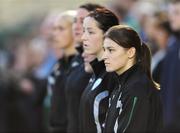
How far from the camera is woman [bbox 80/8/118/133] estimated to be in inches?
344

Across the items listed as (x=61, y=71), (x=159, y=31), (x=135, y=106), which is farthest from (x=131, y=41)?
(x=159, y=31)

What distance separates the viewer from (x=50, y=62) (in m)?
15.1

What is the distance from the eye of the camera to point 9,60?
16.1 m

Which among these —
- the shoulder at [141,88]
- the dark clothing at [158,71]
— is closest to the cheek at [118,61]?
the shoulder at [141,88]

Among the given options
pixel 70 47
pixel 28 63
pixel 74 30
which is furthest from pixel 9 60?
pixel 74 30

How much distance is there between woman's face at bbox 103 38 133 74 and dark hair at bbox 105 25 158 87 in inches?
1.8

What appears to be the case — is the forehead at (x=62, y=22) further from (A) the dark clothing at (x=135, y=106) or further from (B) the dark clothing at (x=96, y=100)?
(A) the dark clothing at (x=135, y=106)

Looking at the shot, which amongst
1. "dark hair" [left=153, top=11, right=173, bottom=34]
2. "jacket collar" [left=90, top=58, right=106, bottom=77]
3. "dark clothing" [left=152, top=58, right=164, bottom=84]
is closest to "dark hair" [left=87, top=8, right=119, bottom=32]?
"jacket collar" [left=90, top=58, right=106, bottom=77]

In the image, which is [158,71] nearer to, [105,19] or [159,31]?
[159,31]

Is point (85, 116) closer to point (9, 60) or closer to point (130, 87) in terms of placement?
point (130, 87)

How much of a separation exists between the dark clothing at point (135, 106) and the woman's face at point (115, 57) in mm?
77

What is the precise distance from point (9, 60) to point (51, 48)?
1.10 m

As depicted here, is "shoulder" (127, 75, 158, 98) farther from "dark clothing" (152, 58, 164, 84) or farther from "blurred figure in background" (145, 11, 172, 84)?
"blurred figure in background" (145, 11, 172, 84)

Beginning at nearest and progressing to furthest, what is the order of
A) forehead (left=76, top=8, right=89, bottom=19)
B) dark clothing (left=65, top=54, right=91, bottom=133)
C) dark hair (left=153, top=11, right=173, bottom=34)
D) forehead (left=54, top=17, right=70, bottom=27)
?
forehead (left=76, top=8, right=89, bottom=19)
dark clothing (left=65, top=54, right=91, bottom=133)
forehead (left=54, top=17, right=70, bottom=27)
dark hair (left=153, top=11, right=173, bottom=34)
